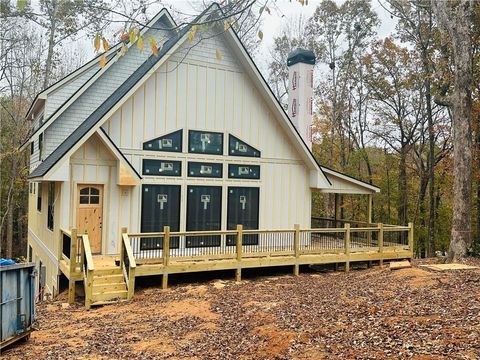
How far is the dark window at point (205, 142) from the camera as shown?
14555mm

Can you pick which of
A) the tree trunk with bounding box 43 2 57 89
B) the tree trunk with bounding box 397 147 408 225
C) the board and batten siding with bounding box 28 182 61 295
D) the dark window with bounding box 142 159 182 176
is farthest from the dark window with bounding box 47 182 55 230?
the tree trunk with bounding box 397 147 408 225

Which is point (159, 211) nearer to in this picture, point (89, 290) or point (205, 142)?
point (205, 142)

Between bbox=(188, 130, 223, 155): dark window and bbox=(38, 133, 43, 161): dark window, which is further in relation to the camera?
bbox=(38, 133, 43, 161): dark window

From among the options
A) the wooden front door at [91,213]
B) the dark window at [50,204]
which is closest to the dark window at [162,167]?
the wooden front door at [91,213]

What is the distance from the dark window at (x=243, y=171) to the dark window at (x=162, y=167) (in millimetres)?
1885

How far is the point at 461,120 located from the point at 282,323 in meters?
9.10

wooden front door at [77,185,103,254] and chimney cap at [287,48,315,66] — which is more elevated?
chimney cap at [287,48,315,66]

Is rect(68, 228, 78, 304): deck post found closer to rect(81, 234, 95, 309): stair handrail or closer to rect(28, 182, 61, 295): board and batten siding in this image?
rect(81, 234, 95, 309): stair handrail

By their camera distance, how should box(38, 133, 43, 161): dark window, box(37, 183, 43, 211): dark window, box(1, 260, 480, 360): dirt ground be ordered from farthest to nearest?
box(37, 183, 43, 211): dark window < box(38, 133, 43, 161): dark window < box(1, 260, 480, 360): dirt ground

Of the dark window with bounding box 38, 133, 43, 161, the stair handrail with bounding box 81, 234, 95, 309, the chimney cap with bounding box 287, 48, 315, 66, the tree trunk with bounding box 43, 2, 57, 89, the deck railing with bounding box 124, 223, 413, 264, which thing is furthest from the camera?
the tree trunk with bounding box 43, 2, 57, 89

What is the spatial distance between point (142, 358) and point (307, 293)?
4952 millimetres

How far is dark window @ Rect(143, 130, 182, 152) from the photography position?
13914 mm

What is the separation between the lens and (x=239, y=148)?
50.2 ft

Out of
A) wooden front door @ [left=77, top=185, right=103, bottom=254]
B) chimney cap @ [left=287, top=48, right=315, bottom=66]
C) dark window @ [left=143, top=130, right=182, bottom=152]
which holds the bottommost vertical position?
wooden front door @ [left=77, top=185, right=103, bottom=254]
